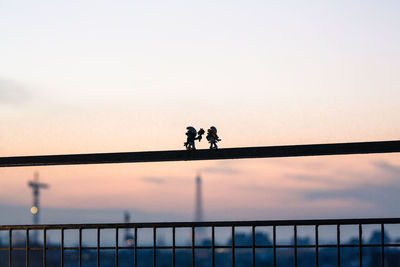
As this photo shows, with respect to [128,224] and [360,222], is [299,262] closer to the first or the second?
[360,222]

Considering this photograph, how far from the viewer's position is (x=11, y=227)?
1229 centimetres

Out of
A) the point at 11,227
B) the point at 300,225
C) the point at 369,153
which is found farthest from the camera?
the point at 11,227

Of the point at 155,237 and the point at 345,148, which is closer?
the point at 345,148

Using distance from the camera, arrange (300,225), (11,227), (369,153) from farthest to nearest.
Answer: (11,227) → (300,225) → (369,153)

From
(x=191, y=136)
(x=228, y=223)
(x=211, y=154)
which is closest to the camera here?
(x=211, y=154)

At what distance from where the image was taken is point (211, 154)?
10.9m

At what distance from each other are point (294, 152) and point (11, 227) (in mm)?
5259

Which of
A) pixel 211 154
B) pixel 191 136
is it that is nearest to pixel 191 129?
pixel 191 136

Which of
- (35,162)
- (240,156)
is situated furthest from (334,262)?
(35,162)

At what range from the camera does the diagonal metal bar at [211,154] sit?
10250 mm

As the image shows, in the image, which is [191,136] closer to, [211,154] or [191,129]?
[191,129]

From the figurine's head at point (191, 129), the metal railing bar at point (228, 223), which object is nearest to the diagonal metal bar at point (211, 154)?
the metal railing bar at point (228, 223)

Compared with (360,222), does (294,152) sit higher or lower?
higher

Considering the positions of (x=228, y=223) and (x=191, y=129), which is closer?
(x=228, y=223)
